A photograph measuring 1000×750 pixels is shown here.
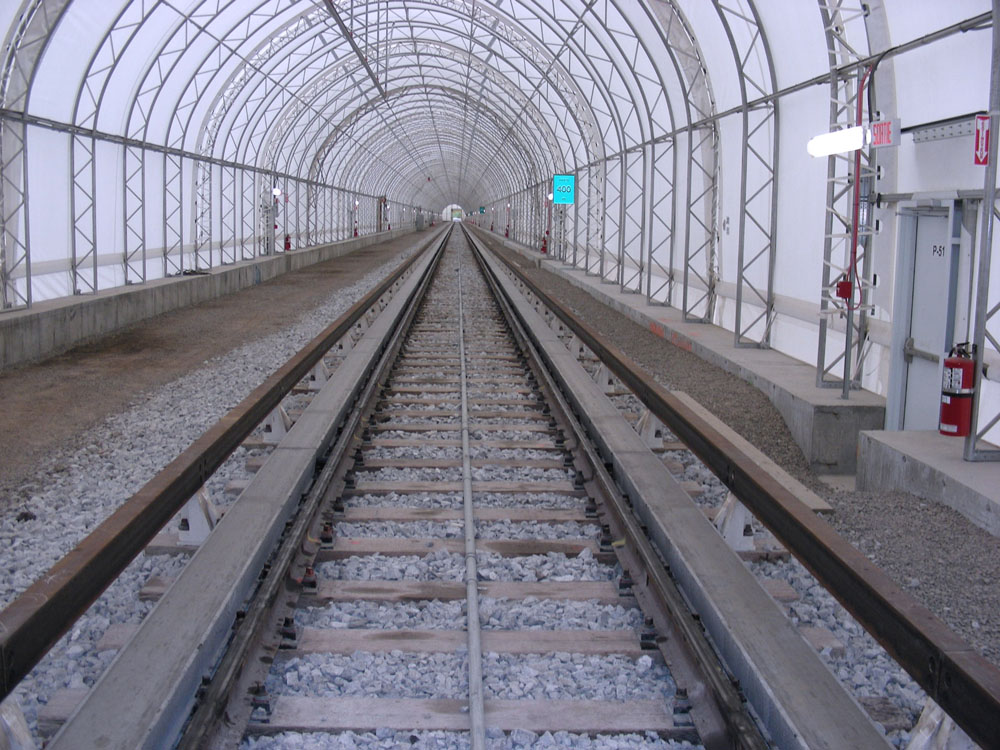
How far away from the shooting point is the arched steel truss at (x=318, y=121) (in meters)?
15.0

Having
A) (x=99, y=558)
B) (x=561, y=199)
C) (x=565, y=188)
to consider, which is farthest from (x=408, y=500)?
(x=565, y=188)

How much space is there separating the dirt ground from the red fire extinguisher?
7523 millimetres

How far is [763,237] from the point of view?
14.7 m

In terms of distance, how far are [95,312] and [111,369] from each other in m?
3.76

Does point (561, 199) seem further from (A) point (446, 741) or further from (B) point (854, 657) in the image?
(A) point (446, 741)

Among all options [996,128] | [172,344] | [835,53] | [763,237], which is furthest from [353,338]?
[996,128]

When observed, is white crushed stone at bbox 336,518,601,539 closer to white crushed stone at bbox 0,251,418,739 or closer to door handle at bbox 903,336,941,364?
white crushed stone at bbox 0,251,418,739

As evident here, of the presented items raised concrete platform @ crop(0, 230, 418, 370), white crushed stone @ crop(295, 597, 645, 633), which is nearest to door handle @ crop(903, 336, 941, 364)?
white crushed stone @ crop(295, 597, 645, 633)

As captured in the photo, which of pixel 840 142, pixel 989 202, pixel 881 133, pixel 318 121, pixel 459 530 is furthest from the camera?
pixel 318 121

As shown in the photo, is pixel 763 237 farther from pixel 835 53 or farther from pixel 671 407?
pixel 671 407

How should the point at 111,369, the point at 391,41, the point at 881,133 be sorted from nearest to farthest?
the point at 881,133 → the point at 111,369 → the point at 391,41

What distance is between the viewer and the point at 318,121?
133ft

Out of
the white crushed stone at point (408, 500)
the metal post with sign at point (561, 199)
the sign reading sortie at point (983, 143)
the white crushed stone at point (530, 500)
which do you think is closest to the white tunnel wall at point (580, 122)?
the metal post with sign at point (561, 199)

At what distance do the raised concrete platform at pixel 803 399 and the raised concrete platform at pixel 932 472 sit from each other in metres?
1.06
